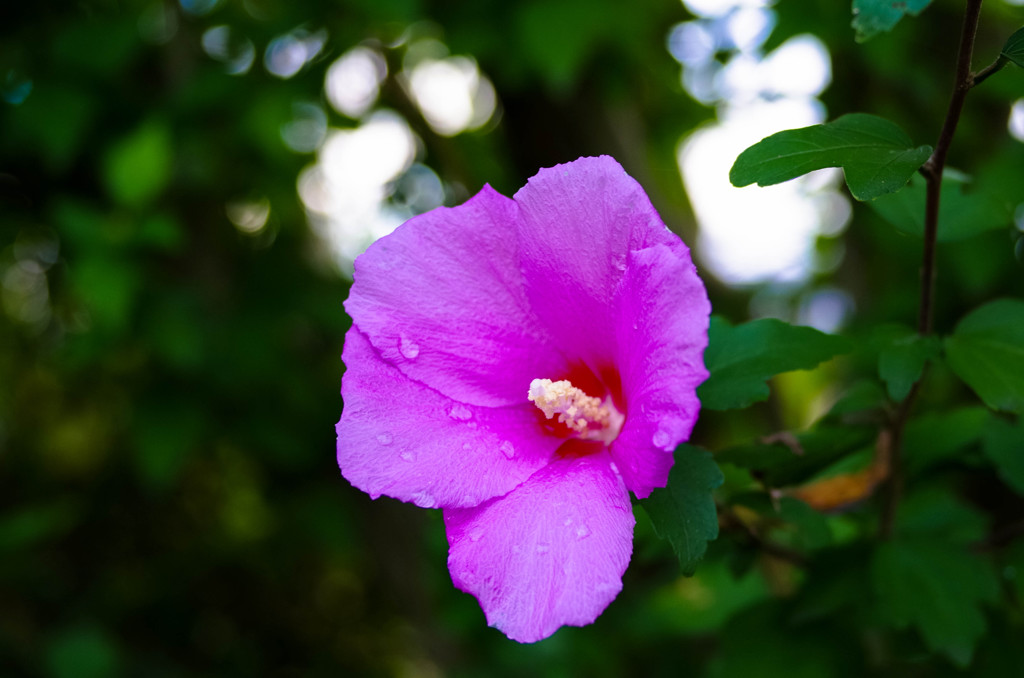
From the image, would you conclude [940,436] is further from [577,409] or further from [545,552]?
[545,552]

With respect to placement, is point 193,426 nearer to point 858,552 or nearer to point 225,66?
point 225,66

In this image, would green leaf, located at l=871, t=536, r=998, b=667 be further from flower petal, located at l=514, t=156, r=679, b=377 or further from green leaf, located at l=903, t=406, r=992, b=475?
flower petal, located at l=514, t=156, r=679, b=377

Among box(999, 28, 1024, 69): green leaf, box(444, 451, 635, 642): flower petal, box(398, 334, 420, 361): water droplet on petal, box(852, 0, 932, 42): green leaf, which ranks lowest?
box(444, 451, 635, 642): flower petal

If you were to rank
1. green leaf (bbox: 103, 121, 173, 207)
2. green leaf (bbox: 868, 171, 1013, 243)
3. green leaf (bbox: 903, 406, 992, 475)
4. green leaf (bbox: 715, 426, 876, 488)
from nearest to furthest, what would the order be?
green leaf (bbox: 715, 426, 876, 488) < green leaf (bbox: 868, 171, 1013, 243) < green leaf (bbox: 903, 406, 992, 475) < green leaf (bbox: 103, 121, 173, 207)

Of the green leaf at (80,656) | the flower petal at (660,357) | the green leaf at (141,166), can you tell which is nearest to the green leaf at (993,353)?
the flower petal at (660,357)

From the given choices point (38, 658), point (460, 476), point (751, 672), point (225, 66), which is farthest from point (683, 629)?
point (38, 658)

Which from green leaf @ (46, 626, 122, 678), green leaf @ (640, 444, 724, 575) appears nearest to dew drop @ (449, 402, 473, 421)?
green leaf @ (640, 444, 724, 575)

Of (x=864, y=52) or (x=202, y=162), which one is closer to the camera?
(x=864, y=52)
